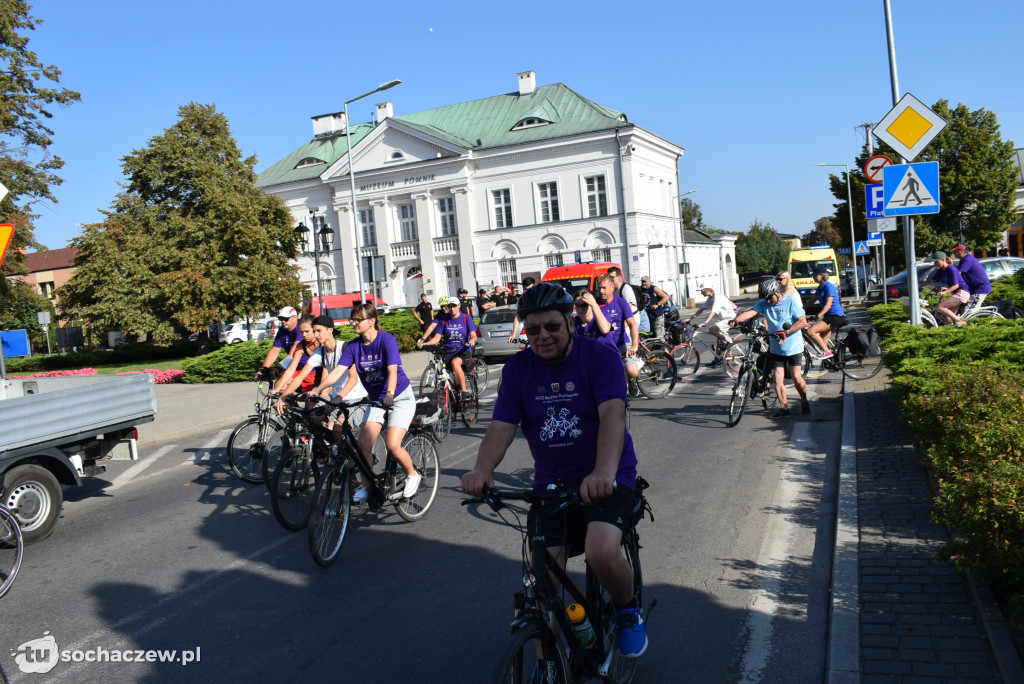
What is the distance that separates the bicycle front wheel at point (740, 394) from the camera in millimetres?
10320

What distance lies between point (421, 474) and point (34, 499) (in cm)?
327

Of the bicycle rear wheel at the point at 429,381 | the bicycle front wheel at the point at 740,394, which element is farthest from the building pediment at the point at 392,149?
the bicycle front wheel at the point at 740,394

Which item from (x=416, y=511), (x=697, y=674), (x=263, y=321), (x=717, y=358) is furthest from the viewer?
(x=263, y=321)

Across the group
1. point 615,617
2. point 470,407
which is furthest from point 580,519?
point 470,407

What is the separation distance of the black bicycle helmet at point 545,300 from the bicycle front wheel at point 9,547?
4.39 meters

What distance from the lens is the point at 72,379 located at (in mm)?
9055

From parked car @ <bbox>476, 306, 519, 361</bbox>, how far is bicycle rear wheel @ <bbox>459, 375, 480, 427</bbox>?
9.63 meters

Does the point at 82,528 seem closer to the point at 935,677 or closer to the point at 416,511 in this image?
the point at 416,511

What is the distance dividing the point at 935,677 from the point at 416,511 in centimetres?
440

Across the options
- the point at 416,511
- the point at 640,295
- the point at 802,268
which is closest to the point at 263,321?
the point at 802,268

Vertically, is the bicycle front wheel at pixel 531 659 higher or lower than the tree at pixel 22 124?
lower

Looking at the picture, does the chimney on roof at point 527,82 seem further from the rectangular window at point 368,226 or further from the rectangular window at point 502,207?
the rectangular window at point 368,226

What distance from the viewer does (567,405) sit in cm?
346

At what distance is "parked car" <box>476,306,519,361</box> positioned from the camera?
22.0m
